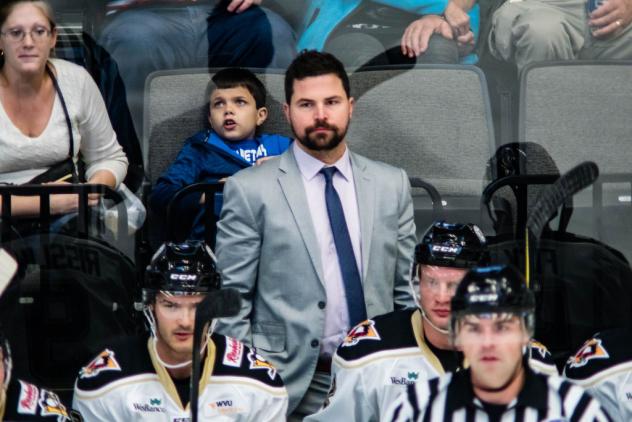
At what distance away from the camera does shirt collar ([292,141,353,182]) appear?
541cm

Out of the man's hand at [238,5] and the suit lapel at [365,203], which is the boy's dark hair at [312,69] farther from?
the man's hand at [238,5]

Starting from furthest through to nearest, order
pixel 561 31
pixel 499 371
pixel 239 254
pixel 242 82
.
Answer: pixel 561 31, pixel 242 82, pixel 239 254, pixel 499 371

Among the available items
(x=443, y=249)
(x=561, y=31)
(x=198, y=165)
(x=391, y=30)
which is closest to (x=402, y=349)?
(x=443, y=249)

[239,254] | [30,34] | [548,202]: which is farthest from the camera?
[30,34]

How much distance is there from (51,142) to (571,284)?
74.0 inches

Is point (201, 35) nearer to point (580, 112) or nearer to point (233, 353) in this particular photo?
point (580, 112)

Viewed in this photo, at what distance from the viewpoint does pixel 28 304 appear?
539cm

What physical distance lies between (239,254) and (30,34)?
1131 millimetres

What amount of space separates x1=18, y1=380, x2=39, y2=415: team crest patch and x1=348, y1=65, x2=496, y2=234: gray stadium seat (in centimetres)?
195

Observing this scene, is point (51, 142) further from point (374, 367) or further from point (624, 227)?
point (624, 227)

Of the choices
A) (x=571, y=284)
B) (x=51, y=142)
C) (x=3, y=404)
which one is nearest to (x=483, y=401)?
(x=3, y=404)

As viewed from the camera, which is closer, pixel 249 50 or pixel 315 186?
pixel 315 186

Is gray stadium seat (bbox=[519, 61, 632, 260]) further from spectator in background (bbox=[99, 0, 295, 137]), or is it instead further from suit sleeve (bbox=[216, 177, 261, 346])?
suit sleeve (bbox=[216, 177, 261, 346])

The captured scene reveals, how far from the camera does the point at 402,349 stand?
5.02 m
